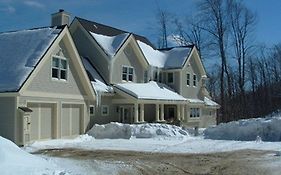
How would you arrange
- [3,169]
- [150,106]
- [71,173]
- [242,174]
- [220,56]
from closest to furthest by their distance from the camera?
[3,169], [71,173], [242,174], [150,106], [220,56]

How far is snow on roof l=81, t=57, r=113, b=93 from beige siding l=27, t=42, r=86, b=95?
235 cm

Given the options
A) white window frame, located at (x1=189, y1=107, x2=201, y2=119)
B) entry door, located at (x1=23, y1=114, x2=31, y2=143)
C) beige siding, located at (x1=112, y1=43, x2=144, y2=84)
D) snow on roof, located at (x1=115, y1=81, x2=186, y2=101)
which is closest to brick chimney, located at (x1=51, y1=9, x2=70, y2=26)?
beige siding, located at (x1=112, y1=43, x2=144, y2=84)

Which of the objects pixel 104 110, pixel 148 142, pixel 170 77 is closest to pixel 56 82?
pixel 104 110

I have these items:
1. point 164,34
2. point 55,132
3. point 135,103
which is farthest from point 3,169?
point 164,34

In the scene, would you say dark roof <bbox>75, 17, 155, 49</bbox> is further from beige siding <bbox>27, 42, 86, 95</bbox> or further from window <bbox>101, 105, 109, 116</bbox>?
beige siding <bbox>27, 42, 86, 95</bbox>

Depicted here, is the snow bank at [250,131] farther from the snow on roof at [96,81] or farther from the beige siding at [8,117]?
the beige siding at [8,117]

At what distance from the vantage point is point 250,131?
87.9 feet

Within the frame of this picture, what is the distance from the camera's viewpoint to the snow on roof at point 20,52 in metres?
23.8

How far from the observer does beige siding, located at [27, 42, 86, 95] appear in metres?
25.1

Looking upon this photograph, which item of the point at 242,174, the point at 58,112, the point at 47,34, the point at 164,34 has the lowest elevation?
the point at 242,174

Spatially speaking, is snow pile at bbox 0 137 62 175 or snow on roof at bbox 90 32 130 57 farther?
snow on roof at bbox 90 32 130 57

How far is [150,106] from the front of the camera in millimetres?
37344

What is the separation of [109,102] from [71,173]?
20201mm

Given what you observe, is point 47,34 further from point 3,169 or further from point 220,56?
point 220,56
